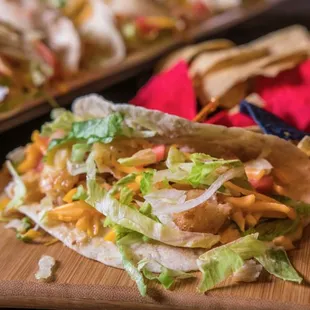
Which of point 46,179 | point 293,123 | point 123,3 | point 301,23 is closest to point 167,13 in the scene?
point 123,3

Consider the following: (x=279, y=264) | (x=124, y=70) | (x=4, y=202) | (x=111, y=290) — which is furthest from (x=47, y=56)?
(x=279, y=264)

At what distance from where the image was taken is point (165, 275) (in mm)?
1596

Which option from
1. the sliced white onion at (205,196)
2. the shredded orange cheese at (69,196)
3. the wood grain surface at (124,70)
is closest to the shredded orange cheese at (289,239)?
the sliced white onion at (205,196)

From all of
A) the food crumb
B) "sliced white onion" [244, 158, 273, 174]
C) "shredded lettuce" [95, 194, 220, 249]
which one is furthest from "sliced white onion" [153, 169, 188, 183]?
the food crumb

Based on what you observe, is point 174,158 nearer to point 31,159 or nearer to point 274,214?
point 274,214

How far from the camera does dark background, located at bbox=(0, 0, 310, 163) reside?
306 centimetres

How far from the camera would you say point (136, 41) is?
3178 mm

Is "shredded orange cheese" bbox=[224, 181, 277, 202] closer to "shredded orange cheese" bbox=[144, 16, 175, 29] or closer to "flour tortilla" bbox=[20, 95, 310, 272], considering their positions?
"flour tortilla" bbox=[20, 95, 310, 272]

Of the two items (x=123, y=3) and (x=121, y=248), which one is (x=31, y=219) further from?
(x=123, y=3)

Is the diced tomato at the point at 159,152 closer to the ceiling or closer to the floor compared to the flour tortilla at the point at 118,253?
closer to the ceiling

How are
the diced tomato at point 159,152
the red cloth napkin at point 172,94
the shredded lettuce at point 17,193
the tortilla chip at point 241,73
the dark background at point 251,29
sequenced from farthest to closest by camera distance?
the dark background at point 251,29, the tortilla chip at point 241,73, the red cloth napkin at point 172,94, the shredded lettuce at point 17,193, the diced tomato at point 159,152

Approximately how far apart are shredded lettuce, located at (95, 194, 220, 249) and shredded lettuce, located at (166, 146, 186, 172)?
179 millimetres

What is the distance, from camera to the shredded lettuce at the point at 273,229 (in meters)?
1.70

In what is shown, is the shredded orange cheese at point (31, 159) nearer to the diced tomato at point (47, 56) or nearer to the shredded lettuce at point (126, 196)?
the shredded lettuce at point (126, 196)
